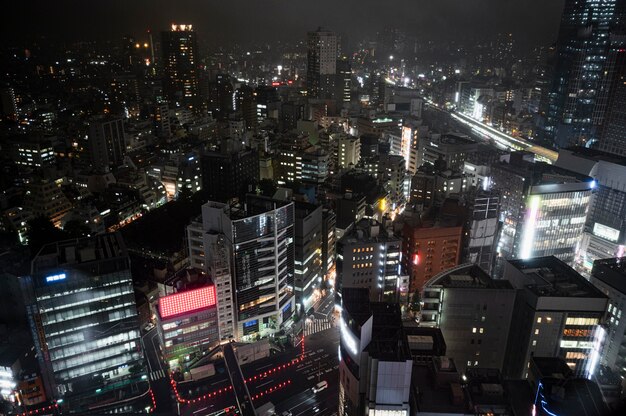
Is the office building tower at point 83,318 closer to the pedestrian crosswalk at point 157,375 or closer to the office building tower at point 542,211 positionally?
the pedestrian crosswalk at point 157,375

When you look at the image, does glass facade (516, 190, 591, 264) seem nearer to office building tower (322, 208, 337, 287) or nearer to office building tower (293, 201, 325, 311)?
office building tower (322, 208, 337, 287)

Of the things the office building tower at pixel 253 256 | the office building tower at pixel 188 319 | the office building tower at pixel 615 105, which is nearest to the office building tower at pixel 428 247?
the office building tower at pixel 253 256

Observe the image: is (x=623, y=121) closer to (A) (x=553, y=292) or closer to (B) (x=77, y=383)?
(A) (x=553, y=292)

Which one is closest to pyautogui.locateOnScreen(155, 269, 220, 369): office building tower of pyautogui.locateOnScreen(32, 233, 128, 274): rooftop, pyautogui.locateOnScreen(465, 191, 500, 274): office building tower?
pyautogui.locateOnScreen(32, 233, 128, 274): rooftop

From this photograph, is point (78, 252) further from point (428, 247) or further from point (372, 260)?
point (428, 247)

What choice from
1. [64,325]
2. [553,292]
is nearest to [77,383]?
[64,325]

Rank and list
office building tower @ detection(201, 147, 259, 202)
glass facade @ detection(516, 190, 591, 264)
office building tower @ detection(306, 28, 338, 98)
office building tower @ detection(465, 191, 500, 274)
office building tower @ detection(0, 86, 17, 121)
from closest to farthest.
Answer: office building tower @ detection(465, 191, 500, 274)
glass facade @ detection(516, 190, 591, 264)
office building tower @ detection(201, 147, 259, 202)
office building tower @ detection(0, 86, 17, 121)
office building tower @ detection(306, 28, 338, 98)
